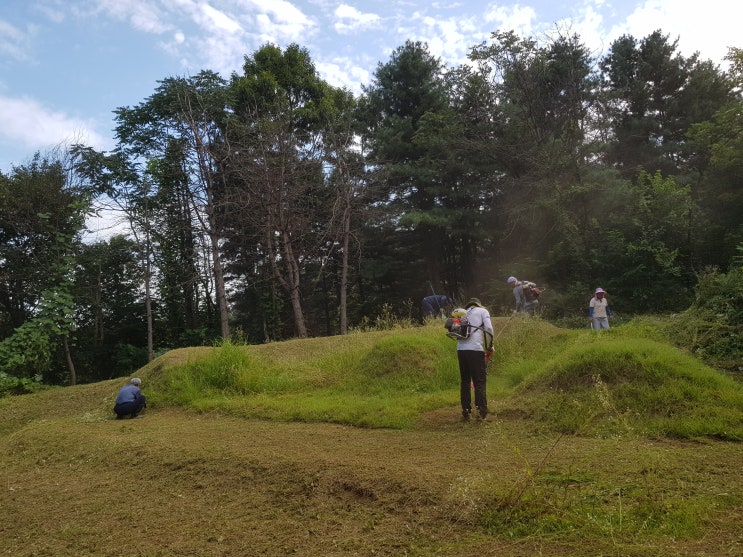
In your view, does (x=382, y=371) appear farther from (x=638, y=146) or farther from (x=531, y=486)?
(x=638, y=146)

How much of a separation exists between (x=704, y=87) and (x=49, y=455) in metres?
32.0

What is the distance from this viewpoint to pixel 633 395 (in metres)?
6.32

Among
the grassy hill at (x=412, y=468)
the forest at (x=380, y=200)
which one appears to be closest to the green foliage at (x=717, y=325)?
the grassy hill at (x=412, y=468)

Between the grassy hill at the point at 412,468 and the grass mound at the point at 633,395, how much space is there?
0.02 metres

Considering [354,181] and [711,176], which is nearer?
[711,176]

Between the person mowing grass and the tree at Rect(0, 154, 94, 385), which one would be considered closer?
the person mowing grass

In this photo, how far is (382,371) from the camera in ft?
32.2

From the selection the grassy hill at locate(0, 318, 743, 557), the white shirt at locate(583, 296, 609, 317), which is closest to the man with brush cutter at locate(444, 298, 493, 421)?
the grassy hill at locate(0, 318, 743, 557)

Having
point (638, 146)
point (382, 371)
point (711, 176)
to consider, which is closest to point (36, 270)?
point (382, 371)

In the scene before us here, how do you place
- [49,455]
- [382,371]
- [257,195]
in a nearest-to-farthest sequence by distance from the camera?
[49,455] < [382,371] < [257,195]

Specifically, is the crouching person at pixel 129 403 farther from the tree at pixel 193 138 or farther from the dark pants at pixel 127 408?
the tree at pixel 193 138

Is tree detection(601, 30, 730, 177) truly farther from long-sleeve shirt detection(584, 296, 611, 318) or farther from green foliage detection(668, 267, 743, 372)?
green foliage detection(668, 267, 743, 372)

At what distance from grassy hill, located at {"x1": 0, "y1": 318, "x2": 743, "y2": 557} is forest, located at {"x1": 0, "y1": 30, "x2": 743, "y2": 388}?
1113 centimetres

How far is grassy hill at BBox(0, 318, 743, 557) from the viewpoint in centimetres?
346
